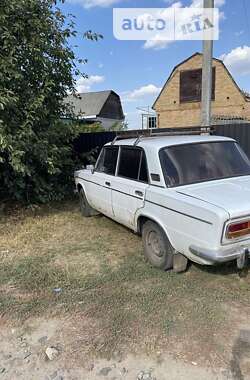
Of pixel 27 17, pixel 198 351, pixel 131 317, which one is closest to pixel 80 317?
pixel 131 317

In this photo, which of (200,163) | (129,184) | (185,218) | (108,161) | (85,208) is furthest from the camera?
(85,208)

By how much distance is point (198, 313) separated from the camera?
320cm

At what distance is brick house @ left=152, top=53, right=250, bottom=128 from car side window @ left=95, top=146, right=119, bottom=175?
21.1m

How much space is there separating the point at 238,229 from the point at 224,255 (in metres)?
0.28

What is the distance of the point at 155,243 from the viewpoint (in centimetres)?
418

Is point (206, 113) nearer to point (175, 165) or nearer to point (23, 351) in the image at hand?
point (175, 165)

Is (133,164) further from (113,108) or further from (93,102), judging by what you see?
(113,108)

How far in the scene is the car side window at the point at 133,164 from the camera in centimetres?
434

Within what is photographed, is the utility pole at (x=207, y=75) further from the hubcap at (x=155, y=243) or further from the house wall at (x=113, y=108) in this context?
the house wall at (x=113, y=108)

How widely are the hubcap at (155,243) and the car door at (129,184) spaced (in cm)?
37

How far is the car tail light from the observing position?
310 centimetres

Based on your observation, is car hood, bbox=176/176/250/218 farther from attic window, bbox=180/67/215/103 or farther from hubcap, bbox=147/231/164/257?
attic window, bbox=180/67/215/103

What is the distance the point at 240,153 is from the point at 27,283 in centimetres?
317

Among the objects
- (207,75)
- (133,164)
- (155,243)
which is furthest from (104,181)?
(207,75)
